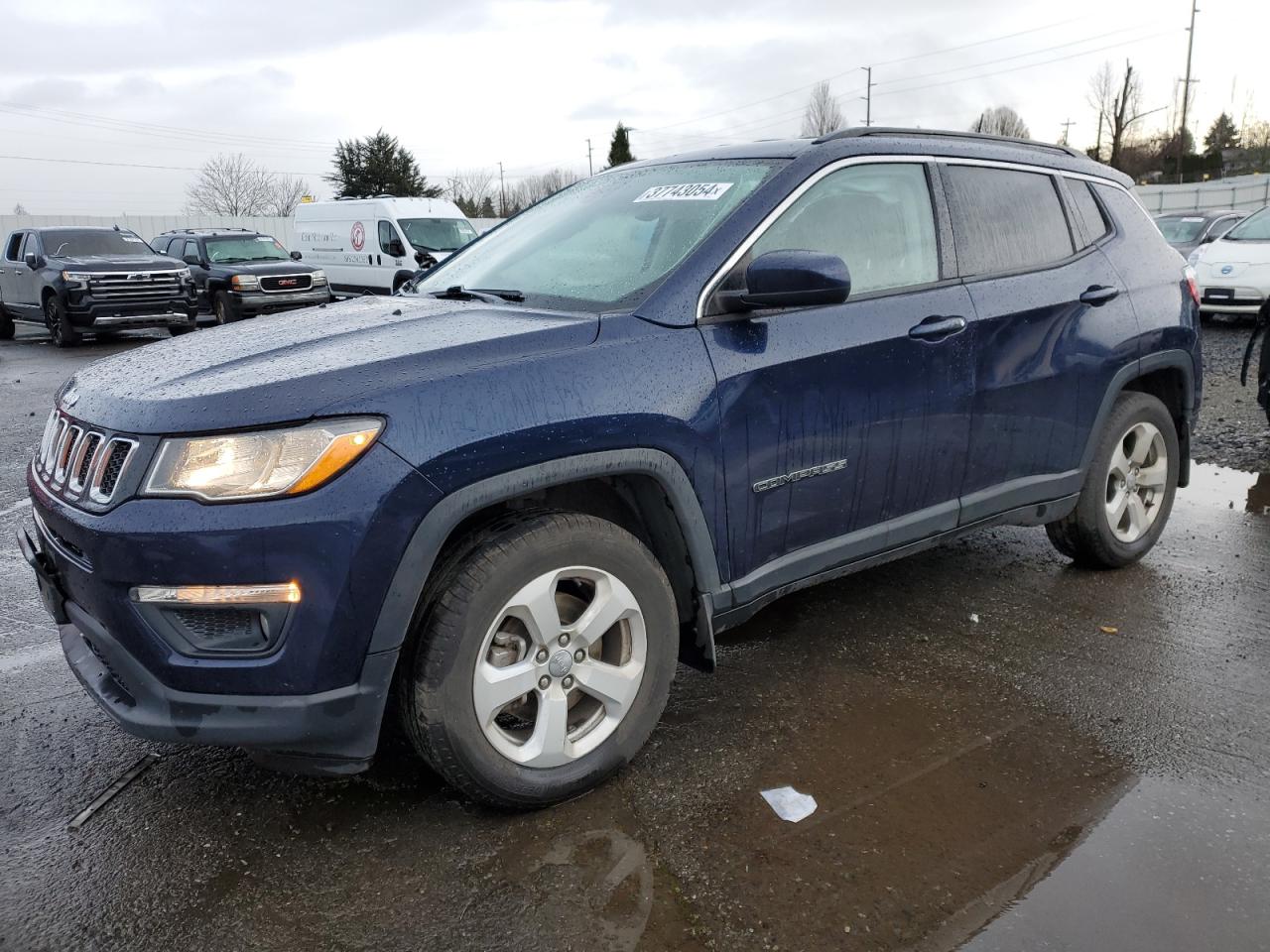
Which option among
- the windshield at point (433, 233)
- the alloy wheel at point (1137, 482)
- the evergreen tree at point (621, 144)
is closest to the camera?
the alloy wheel at point (1137, 482)

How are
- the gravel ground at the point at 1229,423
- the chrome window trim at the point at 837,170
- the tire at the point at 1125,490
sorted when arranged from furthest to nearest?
the gravel ground at the point at 1229,423 < the tire at the point at 1125,490 < the chrome window trim at the point at 837,170

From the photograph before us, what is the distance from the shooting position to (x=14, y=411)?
9.92 meters

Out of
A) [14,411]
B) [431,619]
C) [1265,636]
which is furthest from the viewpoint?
[14,411]

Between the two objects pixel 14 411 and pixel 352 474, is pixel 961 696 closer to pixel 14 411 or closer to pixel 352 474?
pixel 352 474

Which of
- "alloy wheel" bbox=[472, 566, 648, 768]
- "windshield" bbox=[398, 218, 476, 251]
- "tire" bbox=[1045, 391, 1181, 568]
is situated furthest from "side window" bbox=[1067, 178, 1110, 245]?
"windshield" bbox=[398, 218, 476, 251]

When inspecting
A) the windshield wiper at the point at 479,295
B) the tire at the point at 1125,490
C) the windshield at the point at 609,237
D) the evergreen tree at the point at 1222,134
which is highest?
the evergreen tree at the point at 1222,134


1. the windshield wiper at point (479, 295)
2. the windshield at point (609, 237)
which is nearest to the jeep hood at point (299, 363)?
the windshield wiper at point (479, 295)

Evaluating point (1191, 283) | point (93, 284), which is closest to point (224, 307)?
point (93, 284)

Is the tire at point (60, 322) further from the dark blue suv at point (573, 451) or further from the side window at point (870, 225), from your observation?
the side window at point (870, 225)

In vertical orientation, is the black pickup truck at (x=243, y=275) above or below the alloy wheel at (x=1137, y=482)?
above

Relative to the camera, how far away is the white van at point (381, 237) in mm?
19656

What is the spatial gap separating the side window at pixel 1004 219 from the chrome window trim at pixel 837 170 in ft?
0.09

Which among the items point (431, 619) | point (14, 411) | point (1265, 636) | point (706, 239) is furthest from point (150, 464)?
point (14, 411)

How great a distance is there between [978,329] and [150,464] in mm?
2739
